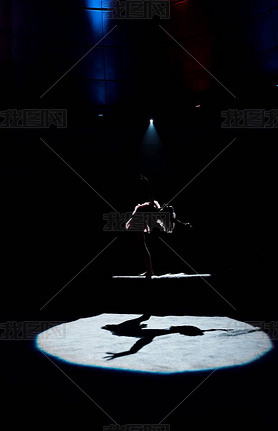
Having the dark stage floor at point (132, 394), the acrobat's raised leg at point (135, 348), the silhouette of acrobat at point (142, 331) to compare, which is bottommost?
the silhouette of acrobat at point (142, 331)

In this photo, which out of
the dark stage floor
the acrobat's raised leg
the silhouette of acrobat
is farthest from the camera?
the silhouette of acrobat

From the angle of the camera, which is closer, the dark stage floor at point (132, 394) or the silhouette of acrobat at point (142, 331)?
the dark stage floor at point (132, 394)

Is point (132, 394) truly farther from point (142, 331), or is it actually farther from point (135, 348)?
point (142, 331)

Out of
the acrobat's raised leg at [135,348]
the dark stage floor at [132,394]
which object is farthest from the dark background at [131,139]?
the dark stage floor at [132,394]

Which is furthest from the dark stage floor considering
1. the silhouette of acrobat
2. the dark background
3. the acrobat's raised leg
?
the dark background

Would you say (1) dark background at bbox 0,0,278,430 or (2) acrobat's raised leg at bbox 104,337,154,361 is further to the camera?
(1) dark background at bbox 0,0,278,430

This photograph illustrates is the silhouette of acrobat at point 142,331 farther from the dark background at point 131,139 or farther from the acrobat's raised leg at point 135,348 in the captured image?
the dark background at point 131,139

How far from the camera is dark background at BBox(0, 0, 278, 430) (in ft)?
26.1

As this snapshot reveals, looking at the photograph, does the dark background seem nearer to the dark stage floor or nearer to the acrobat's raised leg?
the acrobat's raised leg

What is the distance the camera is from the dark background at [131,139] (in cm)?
795

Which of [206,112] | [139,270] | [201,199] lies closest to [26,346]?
[139,270]

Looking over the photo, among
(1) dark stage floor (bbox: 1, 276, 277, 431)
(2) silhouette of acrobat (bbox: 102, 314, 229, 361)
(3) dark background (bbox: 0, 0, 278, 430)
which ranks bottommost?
(2) silhouette of acrobat (bbox: 102, 314, 229, 361)

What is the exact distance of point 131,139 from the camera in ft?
28.6

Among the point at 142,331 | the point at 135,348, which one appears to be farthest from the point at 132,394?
the point at 142,331
